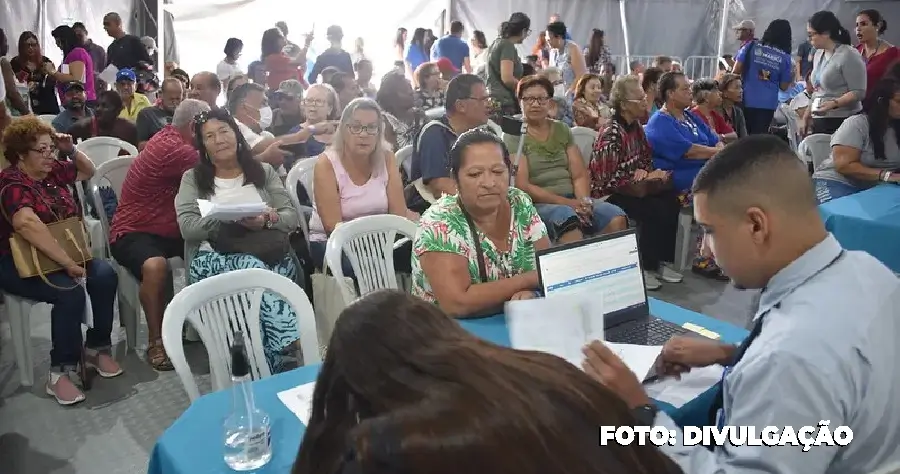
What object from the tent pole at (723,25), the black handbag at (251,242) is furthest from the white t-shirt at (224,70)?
the tent pole at (723,25)

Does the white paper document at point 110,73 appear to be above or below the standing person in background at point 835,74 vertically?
above

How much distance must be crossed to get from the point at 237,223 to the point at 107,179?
1265 millimetres

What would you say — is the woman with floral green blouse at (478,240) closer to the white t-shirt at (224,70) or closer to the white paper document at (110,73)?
the white paper document at (110,73)

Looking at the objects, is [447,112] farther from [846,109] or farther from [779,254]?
[846,109]

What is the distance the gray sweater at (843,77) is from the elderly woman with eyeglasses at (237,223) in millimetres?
4377

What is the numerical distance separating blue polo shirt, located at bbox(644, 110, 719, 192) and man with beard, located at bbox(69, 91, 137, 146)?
3401mm

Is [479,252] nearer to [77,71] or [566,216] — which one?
[566,216]

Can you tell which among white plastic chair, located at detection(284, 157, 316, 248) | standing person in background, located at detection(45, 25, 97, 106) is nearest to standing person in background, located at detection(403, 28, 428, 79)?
standing person in background, located at detection(45, 25, 97, 106)

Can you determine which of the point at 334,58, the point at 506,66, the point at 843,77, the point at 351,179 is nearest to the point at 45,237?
the point at 351,179

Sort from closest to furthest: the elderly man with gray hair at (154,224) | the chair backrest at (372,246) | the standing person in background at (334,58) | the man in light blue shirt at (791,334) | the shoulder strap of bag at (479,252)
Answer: the man in light blue shirt at (791,334)
the shoulder strap of bag at (479,252)
the chair backrest at (372,246)
the elderly man with gray hair at (154,224)
the standing person in background at (334,58)

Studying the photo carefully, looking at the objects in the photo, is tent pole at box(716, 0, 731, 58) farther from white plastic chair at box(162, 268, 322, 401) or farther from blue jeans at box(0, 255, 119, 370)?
white plastic chair at box(162, 268, 322, 401)

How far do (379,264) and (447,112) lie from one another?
119 centimetres

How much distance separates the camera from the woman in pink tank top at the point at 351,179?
3.24 metres

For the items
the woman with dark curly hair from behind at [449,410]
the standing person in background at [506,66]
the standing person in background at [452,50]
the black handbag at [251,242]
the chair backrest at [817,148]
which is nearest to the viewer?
the woman with dark curly hair from behind at [449,410]
